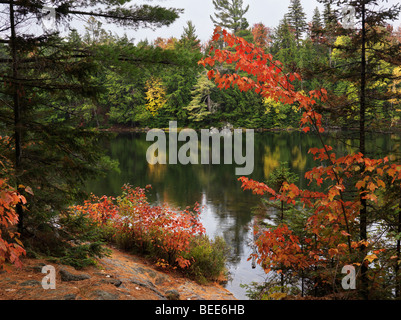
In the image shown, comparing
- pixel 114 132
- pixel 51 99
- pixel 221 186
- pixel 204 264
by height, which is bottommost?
pixel 204 264

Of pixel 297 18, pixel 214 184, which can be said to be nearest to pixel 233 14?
pixel 297 18

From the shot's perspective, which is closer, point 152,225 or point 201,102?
point 152,225

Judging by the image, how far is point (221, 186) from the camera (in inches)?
772

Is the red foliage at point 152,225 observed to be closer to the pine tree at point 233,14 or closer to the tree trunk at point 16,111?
the tree trunk at point 16,111

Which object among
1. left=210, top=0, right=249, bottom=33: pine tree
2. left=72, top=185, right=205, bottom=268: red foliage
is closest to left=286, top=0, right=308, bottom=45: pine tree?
left=210, top=0, right=249, bottom=33: pine tree

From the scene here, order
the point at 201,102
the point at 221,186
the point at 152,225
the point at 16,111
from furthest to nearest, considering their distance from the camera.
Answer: the point at 201,102 < the point at 221,186 < the point at 152,225 < the point at 16,111

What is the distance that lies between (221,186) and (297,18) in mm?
44723

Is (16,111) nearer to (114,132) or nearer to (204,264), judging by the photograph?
(114,132)

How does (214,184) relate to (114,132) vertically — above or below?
below

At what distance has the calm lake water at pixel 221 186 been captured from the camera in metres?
9.33

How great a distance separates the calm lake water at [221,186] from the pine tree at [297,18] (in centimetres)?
2993

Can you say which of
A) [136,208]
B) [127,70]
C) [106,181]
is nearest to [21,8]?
[127,70]

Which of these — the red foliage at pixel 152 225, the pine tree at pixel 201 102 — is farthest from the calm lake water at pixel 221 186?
the pine tree at pixel 201 102

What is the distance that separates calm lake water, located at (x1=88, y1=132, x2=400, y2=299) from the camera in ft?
30.6
